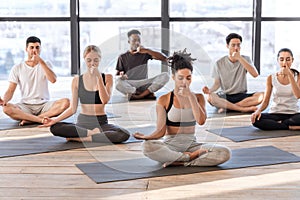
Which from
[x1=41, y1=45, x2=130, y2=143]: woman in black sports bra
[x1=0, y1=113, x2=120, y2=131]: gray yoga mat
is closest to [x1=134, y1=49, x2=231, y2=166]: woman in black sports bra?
[x1=41, y1=45, x2=130, y2=143]: woman in black sports bra

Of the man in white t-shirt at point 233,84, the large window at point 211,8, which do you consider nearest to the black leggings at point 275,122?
the man in white t-shirt at point 233,84

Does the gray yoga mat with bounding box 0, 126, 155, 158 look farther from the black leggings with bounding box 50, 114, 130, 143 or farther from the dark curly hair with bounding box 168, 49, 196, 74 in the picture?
the dark curly hair with bounding box 168, 49, 196, 74

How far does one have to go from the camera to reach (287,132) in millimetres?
4832

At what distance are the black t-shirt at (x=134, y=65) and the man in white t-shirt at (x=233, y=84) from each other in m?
0.92

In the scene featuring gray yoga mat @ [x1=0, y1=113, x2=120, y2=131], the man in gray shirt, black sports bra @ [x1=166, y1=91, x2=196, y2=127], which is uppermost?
the man in gray shirt

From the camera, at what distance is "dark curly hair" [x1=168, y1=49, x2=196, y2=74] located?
12.0ft

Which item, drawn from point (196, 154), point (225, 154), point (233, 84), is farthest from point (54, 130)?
point (233, 84)

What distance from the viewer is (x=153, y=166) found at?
12.6 ft

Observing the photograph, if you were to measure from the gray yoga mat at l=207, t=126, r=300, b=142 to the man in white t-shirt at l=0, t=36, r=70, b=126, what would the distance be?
4.72 ft

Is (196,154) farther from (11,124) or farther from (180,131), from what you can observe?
(11,124)

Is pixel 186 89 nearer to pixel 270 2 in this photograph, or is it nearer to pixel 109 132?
pixel 109 132

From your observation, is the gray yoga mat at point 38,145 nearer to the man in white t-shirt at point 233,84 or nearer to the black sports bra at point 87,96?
the black sports bra at point 87,96

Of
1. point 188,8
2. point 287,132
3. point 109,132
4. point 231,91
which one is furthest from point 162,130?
point 188,8

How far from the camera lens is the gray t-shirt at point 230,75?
5.76 m
